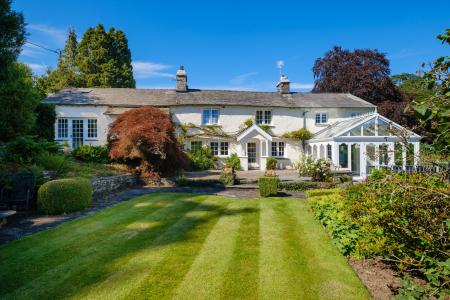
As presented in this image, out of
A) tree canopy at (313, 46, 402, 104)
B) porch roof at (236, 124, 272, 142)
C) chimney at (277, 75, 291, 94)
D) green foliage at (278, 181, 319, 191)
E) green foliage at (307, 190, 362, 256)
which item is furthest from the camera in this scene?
tree canopy at (313, 46, 402, 104)

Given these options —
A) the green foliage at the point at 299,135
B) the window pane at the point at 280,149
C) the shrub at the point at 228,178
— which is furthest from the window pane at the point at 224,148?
the shrub at the point at 228,178

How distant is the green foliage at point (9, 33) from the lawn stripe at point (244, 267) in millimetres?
9203

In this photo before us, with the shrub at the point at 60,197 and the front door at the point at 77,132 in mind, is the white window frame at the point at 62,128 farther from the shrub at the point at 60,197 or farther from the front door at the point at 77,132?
the shrub at the point at 60,197

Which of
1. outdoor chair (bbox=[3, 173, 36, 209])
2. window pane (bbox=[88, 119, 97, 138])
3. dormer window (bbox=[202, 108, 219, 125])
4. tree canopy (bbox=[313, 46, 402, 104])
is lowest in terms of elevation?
outdoor chair (bbox=[3, 173, 36, 209])

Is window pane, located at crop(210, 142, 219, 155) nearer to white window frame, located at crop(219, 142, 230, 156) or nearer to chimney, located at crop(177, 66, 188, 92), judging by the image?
white window frame, located at crop(219, 142, 230, 156)

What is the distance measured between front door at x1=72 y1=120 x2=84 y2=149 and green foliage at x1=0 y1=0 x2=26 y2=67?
16.3 meters

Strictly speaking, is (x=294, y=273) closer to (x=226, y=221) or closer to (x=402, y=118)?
(x=226, y=221)

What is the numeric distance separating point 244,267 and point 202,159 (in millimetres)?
20351

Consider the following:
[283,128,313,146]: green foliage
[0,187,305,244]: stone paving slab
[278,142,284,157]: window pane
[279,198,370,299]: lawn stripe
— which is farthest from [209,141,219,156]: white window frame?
[279,198,370,299]: lawn stripe

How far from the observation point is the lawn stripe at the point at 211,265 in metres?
4.43

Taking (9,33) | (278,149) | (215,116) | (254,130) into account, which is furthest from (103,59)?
(9,33)

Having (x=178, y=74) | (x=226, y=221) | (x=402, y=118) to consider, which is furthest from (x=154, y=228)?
(x=402, y=118)

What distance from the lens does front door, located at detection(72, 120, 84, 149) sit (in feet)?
81.4

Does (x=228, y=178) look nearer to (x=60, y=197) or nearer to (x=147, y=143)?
(x=147, y=143)
